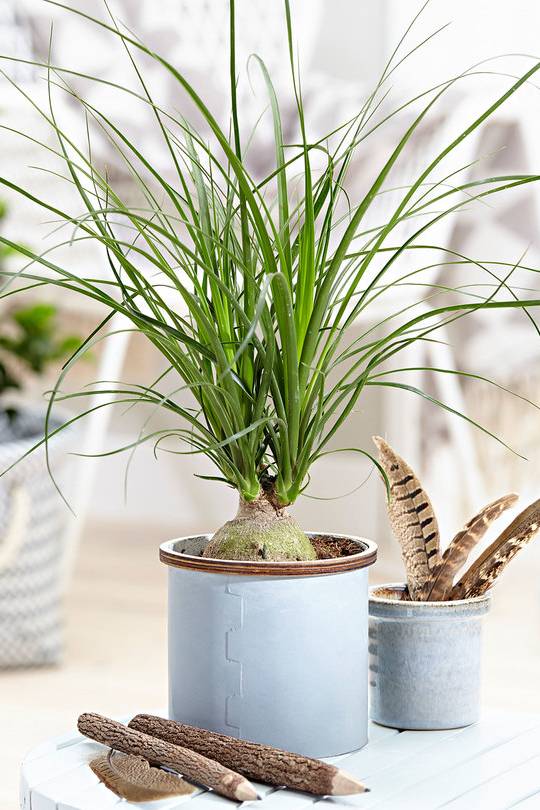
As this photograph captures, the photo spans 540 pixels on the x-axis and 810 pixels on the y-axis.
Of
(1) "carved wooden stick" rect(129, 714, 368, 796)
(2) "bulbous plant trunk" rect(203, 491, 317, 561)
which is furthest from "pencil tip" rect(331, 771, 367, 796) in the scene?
(2) "bulbous plant trunk" rect(203, 491, 317, 561)

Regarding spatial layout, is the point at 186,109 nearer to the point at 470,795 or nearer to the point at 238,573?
the point at 238,573

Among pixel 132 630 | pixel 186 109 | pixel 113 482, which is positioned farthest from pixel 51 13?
pixel 113 482

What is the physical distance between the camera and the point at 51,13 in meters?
1.81

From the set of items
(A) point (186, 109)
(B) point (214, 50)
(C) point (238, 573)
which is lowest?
(C) point (238, 573)

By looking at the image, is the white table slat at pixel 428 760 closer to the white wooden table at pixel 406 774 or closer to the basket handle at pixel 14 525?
the white wooden table at pixel 406 774

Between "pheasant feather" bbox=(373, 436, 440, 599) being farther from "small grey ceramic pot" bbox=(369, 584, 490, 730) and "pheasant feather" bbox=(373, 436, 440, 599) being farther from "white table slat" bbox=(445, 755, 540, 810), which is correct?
"white table slat" bbox=(445, 755, 540, 810)

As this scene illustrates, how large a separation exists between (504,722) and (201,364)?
32 cm

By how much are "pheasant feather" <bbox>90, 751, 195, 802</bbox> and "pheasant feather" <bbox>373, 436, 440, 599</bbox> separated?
9.5 inches

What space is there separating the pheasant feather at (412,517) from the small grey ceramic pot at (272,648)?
3.7 inches

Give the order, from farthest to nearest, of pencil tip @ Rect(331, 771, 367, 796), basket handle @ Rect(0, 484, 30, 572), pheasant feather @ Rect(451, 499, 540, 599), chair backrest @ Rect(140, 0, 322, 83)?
chair backrest @ Rect(140, 0, 322, 83)
basket handle @ Rect(0, 484, 30, 572)
pheasant feather @ Rect(451, 499, 540, 599)
pencil tip @ Rect(331, 771, 367, 796)

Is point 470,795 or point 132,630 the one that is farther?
point 132,630

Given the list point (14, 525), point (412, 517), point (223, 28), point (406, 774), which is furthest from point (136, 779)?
point (223, 28)

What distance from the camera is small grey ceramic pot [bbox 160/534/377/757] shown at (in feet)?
2.14

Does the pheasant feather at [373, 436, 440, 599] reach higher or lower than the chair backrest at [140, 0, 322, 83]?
lower
